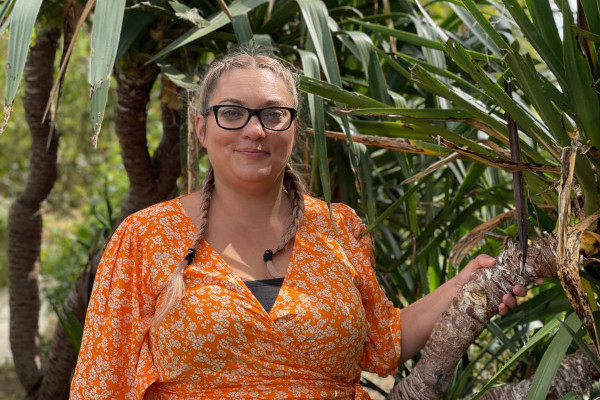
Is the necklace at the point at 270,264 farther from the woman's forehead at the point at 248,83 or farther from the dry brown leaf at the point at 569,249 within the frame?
the dry brown leaf at the point at 569,249

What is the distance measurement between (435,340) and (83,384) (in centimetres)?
84

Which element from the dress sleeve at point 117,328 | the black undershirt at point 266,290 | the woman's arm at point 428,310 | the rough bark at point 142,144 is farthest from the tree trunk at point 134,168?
→ the woman's arm at point 428,310

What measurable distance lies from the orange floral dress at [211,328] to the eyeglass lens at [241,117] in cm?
27

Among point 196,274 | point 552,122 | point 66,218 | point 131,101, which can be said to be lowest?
point 66,218

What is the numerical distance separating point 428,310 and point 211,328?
0.54m

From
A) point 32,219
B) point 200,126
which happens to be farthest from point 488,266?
point 32,219

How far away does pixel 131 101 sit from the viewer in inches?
109

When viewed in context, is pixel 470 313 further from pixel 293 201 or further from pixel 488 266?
pixel 293 201

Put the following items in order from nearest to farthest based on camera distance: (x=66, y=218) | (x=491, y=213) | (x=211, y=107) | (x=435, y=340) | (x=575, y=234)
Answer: (x=575, y=234) → (x=435, y=340) → (x=211, y=107) → (x=491, y=213) → (x=66, y=218)

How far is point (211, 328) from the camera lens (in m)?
1.78

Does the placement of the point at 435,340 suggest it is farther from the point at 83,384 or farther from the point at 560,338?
the point at 83,384

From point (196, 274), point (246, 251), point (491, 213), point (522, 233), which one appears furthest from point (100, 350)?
point (491, 213)

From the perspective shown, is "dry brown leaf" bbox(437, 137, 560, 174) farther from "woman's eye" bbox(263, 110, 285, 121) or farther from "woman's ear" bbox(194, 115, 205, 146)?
"woman's ear" bbox(194, 115, 205, 146)

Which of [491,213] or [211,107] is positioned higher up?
[211,107]
